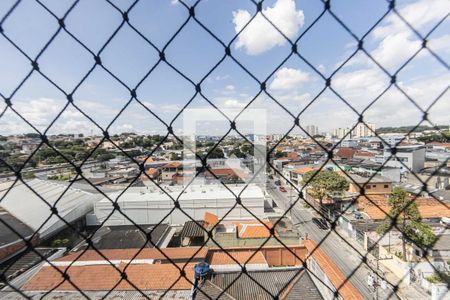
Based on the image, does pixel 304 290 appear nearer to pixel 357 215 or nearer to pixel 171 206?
pixel 171 206

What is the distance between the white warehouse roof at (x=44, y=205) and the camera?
5.63 m

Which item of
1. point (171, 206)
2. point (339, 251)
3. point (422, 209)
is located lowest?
point (339, 251)

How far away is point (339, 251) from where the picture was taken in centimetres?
639

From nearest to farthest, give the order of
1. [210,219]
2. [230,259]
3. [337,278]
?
[337,278], [230,259], [210,219]

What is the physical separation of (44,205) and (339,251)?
23.4 ft

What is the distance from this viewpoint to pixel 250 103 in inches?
30.5

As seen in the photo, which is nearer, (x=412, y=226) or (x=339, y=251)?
(x=412, y=226)

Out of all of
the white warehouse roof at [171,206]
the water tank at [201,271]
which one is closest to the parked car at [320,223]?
the white warehouse roof at [171,206]

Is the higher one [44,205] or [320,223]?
[44,205]

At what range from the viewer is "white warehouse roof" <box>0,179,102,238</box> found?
5.63 m

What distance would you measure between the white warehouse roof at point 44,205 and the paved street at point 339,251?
5.51 m

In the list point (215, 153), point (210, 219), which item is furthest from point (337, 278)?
point (210, 219)

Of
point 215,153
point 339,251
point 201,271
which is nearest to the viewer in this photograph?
point 201,271

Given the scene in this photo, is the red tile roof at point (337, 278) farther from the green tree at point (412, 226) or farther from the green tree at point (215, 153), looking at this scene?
the green tree at point (215, 153)
